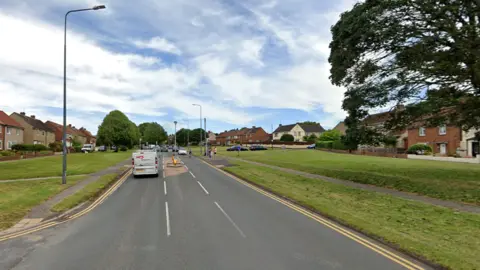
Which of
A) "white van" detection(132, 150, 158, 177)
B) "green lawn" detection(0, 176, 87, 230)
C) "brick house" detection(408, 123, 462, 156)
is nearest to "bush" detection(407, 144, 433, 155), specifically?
"brick house" detection(408, 123, 462, 156)

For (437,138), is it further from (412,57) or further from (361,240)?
(361,240)

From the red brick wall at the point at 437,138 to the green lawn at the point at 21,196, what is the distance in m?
41.5

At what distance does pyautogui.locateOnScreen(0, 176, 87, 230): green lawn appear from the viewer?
37.3 ft

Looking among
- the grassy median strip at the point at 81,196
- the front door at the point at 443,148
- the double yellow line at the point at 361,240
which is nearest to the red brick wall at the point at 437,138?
the front door at the point at 443,148

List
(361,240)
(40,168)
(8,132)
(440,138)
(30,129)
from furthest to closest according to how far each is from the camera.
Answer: (30,129) < (8,132) < (440,138) < (40,168) < (361,240)

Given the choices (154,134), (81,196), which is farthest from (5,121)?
(154,134)

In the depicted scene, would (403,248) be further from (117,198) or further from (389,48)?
(389,48)

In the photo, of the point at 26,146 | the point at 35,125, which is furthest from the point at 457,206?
the point at 35,125

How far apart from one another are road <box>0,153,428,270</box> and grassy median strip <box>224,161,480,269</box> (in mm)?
850

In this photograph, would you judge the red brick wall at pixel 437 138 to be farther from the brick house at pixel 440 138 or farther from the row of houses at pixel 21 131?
the row of houses at pixel 21 131

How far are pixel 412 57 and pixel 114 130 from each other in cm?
8297

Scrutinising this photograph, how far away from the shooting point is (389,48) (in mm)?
18609

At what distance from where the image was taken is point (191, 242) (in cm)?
815

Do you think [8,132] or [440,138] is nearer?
[440,138]
